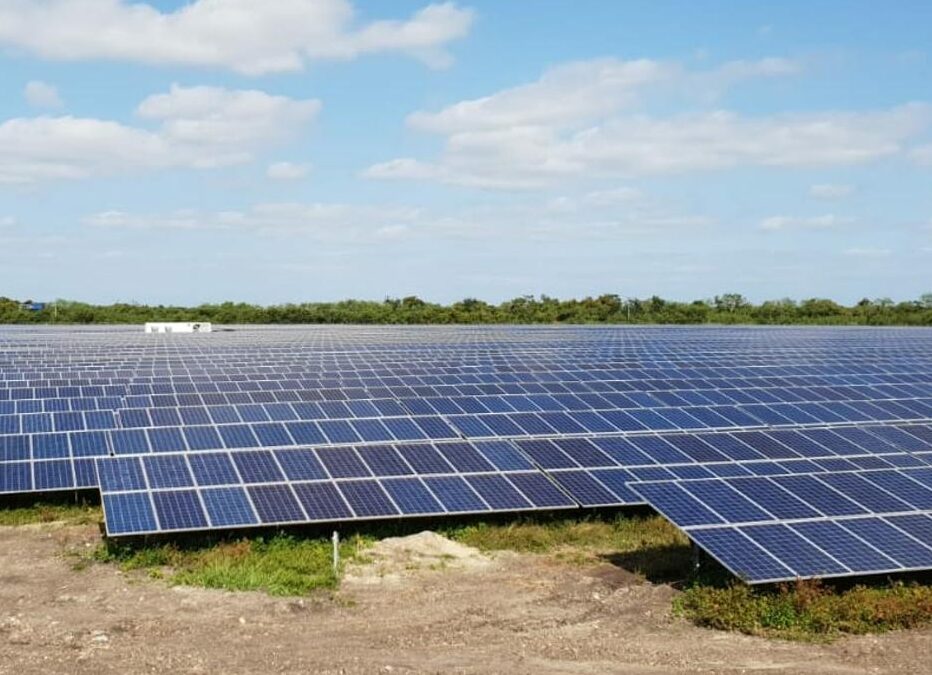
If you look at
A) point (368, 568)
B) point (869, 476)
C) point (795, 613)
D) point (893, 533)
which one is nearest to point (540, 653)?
point (795, 613)

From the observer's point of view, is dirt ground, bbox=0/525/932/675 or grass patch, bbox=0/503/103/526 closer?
dirt ground, bbox=0/525/932/675

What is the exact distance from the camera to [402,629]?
1220cm

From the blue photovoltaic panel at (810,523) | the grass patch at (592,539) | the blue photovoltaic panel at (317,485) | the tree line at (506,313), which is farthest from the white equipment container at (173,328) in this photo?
the blue photovoltaic panel at (810,523)

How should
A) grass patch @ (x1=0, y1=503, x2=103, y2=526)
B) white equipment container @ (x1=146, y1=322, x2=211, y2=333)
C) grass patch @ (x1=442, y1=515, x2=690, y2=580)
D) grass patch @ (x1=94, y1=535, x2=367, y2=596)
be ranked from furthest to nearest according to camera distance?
white equipment container @ (x1=146, y1=322, x2=211, y2=333)
grass patch @ (x1=0, y1=503, x2=103, y2=526)
grass patch @ (x1=442, y1=515, x2=690, y2=580)
grass patch @ (x1=94, y1=535, x2=367, y2=596)

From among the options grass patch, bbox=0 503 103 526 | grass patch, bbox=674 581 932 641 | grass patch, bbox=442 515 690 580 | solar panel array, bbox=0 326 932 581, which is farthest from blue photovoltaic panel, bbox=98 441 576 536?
grass patch, bbox=674 581 932 641

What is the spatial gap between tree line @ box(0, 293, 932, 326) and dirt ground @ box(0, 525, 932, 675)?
91122 millimetres

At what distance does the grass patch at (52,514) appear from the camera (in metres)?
18.1

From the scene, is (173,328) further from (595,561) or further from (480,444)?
(595,561)

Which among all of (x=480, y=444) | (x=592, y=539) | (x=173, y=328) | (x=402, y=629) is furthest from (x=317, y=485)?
(x=173, y=328)

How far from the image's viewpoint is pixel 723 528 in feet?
45.6

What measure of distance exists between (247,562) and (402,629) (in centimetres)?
361

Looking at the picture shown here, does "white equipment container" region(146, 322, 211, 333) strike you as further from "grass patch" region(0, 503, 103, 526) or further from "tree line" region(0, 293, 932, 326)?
"grass patch" region(0, 503, 103, 526)

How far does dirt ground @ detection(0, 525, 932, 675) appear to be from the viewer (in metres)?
10.8

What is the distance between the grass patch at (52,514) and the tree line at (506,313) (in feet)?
282
